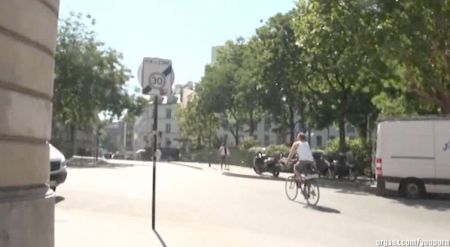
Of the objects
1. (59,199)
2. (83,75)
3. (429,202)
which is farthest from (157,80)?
(83,75)

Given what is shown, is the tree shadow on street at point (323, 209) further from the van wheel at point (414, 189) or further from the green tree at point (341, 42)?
the green tree at point (341, 42)

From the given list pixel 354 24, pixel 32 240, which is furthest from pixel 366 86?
pixel 32 240

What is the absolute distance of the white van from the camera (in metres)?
19.0

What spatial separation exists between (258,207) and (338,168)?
15.0 metres

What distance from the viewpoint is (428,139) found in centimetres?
1914

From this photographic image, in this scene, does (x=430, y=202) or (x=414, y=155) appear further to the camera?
(x=414, y=155)

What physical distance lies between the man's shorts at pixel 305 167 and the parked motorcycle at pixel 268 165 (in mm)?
13844

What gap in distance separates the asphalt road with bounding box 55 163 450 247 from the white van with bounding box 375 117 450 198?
75 centimetres

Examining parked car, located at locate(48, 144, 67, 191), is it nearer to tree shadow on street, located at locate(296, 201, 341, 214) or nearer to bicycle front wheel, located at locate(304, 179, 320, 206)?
tree shadow on street, located at locate(296, 201, 341, 214)

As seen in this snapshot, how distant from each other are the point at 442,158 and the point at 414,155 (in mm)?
798

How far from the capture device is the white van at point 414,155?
19.0m

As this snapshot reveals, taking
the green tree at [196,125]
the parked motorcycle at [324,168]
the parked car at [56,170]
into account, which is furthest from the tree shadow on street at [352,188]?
the green tree at [196,125]

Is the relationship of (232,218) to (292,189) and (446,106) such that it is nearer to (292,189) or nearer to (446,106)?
(292,189)

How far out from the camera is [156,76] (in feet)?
37.7
